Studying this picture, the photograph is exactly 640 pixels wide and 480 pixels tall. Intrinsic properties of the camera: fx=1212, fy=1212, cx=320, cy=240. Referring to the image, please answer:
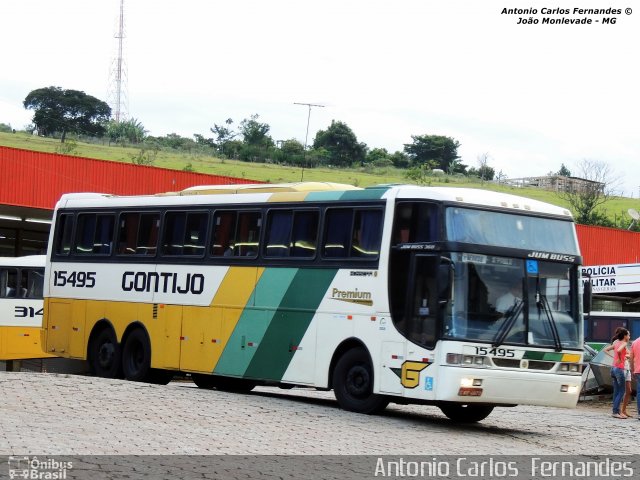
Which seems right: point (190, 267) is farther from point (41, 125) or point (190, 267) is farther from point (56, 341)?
point (41, 125)

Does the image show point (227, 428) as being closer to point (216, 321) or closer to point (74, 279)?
point (216, 321)

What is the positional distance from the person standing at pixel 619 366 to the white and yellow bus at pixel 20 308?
16.6 metres

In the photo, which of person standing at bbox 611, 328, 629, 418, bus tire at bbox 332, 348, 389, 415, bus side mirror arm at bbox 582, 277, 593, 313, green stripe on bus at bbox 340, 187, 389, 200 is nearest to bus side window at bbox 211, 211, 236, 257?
green stripe on bus at bbox 340, 187, 389, 200

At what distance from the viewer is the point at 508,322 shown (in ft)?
56.3

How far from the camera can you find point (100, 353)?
911 inches

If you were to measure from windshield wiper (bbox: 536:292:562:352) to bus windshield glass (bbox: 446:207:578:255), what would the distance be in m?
0.77

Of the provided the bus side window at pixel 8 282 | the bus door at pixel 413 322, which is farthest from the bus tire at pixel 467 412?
the bus side window at pixel 8 282

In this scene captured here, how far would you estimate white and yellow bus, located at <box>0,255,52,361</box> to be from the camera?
110ft

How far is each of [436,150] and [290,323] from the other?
108 m

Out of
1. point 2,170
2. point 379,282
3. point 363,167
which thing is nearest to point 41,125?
point 363,167

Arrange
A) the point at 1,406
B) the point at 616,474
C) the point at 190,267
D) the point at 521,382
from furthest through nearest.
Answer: the point at 190,267 → the point at 521,382 → the point at 1,406 → the point at 616,474

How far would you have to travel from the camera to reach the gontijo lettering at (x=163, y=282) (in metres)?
21.3

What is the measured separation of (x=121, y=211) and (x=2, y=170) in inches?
588

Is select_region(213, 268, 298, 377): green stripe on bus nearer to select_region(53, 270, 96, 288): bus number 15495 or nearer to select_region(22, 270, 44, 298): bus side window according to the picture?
select_region(53, 270, 96, 288): bus number 15495
